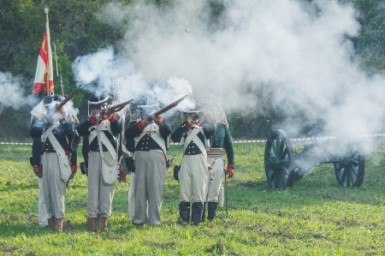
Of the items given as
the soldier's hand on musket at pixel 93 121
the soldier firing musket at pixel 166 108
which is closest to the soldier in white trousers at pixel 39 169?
the soldier's hand on musket at pixel 93 121

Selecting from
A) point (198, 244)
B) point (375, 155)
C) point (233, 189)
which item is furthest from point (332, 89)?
point (198, 244)

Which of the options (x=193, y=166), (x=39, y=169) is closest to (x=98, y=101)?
(x=39, y=169)

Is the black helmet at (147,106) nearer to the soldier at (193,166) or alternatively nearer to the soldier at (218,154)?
the soldier at (193,166)

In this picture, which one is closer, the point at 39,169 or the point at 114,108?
the point at 114,108

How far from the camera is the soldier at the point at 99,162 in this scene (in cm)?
1127

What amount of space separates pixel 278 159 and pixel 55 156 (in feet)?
19.8

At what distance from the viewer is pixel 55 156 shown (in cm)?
1136

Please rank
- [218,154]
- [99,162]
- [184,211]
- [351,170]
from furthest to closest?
[351,170] → [218,154] → [184,211] → [99,162]

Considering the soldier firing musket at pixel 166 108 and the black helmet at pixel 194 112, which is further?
the black helmet at pixel 194 112

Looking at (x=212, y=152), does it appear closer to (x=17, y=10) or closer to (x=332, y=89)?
(x=332, y=89)

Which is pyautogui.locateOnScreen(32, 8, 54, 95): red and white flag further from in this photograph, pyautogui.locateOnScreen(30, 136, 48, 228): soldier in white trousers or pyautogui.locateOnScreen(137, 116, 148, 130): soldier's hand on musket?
pyautogui.locateOnScreen(137, 116, 148, 130): soldier's hand on musket

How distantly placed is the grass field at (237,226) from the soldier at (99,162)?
292mm

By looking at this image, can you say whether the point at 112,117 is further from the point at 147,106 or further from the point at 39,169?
the point at 39,169

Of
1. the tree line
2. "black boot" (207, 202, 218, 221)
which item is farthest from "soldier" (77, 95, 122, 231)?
the tree line
